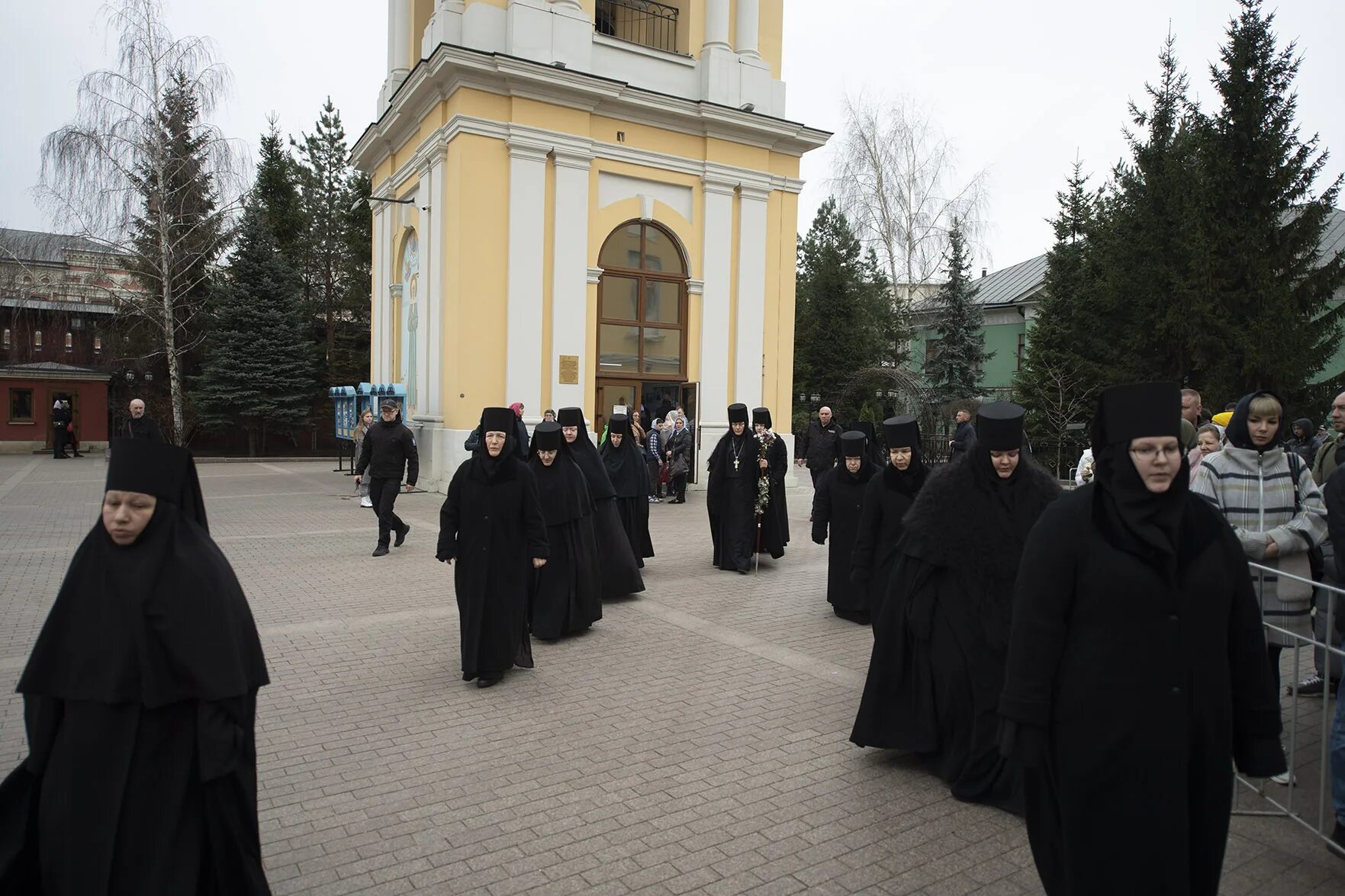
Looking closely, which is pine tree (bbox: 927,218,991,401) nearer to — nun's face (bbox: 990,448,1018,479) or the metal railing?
the metal railing

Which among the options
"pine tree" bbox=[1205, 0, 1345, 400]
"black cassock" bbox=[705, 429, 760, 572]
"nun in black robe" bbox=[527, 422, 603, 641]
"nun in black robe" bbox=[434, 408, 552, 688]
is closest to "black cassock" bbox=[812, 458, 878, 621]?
"black cassock" bbox=[705, 429, 760, 572]

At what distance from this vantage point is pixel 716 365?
869 inches

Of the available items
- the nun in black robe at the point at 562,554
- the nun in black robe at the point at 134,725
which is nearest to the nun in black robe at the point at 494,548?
the nun in black robe at the point at 562,554

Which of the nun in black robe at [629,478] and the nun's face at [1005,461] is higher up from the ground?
the nun's face at [1005,461]

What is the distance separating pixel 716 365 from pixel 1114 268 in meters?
11.2

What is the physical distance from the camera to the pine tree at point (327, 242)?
125 ft

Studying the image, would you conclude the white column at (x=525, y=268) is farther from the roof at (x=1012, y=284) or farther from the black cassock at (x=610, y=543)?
the roof at (x=1012, y=284)

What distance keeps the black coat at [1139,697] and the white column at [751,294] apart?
19344mm

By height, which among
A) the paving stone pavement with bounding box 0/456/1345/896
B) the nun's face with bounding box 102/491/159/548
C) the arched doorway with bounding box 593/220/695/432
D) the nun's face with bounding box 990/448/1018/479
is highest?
the arched doorway with bounding box 593/220/695/432

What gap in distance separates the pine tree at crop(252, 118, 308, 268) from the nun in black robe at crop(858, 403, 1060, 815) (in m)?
37.2

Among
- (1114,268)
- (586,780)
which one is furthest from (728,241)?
(586,780)

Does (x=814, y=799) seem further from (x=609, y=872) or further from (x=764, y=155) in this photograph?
(x=764, y=155)

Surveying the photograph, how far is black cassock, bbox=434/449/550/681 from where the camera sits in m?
6.57

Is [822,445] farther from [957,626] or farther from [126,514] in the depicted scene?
[126,514]
